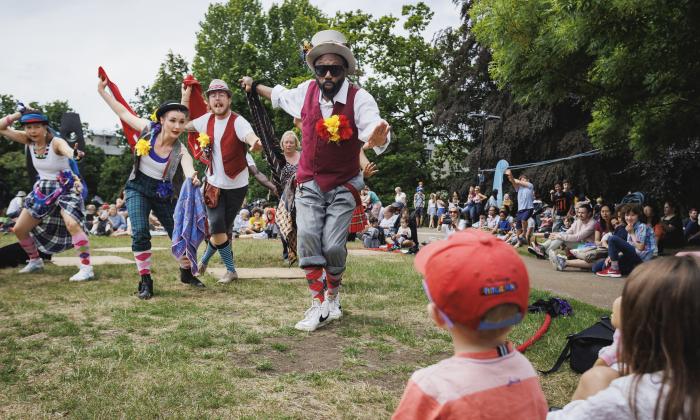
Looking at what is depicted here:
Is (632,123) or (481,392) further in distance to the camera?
(632,123)

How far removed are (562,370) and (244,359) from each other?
1.91m

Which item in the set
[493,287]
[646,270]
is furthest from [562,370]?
[493,287]

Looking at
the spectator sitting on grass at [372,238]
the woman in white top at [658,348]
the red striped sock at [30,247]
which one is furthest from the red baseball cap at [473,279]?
the spectator sitting on grass at [372,238]

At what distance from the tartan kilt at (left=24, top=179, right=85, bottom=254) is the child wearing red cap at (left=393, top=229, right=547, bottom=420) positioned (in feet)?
20.3

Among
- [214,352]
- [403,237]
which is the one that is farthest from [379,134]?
[403,237]

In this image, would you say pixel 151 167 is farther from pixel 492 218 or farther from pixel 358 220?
pixel 492 218

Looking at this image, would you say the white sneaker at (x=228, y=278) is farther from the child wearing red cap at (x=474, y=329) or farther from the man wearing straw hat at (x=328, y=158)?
the child wearing red cap at (x=474, y=329)

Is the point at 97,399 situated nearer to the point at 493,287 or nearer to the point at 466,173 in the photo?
the point at 493,287

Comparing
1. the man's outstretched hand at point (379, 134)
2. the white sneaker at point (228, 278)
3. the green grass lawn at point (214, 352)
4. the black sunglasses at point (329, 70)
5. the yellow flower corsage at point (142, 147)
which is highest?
the black sunglasses at point (329, 70)

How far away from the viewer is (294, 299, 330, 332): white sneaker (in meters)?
4.04

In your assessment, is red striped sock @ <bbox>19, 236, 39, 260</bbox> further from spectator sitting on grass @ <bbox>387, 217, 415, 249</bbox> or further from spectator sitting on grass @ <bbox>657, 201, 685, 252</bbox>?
spectator sitting on grass @ <bbox>657, 201, 685, 252</bbox>

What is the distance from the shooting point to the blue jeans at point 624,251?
7531 millimetres

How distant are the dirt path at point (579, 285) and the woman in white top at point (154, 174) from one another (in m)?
4.26

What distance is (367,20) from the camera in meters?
31.1
